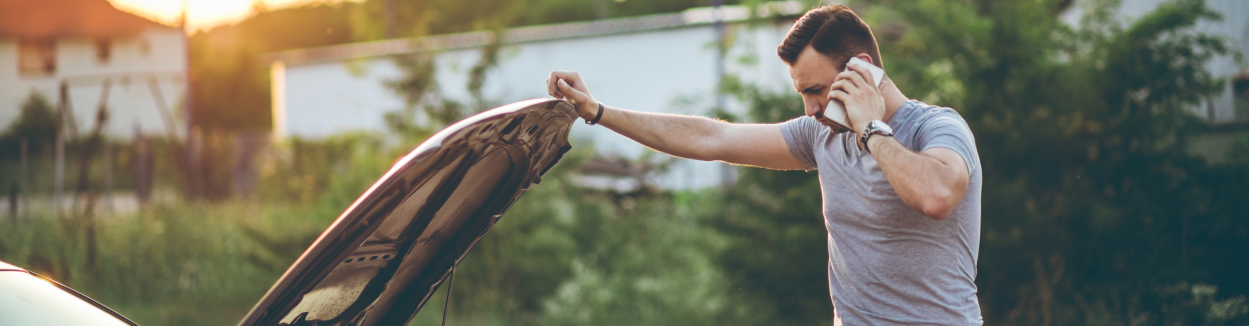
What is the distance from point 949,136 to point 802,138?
671 millimetres

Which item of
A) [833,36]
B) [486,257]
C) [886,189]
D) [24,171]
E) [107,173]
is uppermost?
[833,36]

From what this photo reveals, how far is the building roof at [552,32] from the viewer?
7.70 meters

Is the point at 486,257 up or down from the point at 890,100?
down

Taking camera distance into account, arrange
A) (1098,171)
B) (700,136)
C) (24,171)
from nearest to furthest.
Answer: (700,136) → (1098,171) → (24,171)

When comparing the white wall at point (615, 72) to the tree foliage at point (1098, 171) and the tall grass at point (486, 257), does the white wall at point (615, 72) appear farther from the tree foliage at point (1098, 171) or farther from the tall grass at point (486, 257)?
the tree foliage at point (1098, 171)

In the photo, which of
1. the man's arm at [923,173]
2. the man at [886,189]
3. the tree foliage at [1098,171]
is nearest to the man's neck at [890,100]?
the man at [886,189]

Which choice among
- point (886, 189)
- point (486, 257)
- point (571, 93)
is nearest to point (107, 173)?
point (486, 257)

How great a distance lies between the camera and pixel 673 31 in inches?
698

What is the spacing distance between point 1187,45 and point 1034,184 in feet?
3.66

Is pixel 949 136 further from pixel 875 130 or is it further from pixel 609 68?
pixel 609 68

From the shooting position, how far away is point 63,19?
9.90 metres

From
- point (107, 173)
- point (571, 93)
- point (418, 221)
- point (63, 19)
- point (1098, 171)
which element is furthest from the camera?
point (107, 173)

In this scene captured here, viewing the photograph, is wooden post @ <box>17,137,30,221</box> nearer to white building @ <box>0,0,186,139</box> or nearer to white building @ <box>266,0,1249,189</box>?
white building @ <box>0,0,186,139</box>

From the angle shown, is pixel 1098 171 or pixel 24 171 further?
pixel 24 171
